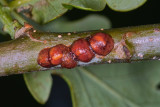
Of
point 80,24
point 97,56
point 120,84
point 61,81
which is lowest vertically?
point 61,81

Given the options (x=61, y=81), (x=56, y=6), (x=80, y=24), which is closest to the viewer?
(x=56, y=6)

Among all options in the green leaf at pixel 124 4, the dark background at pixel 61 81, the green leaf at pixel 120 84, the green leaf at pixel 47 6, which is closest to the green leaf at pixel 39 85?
the green leaf at pixel 120 84

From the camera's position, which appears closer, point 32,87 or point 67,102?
point 32,87

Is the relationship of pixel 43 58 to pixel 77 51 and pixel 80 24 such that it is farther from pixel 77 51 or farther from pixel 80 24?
pixel 80 24

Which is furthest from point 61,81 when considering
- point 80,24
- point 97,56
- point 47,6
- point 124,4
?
point 124,4

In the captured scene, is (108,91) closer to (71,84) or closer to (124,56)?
(71,84)

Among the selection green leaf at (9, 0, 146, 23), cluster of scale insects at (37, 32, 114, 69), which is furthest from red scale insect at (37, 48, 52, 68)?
green leaf at (9, 0, 146, 23)

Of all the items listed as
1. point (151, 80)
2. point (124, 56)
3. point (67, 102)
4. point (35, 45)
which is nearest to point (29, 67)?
point (35, 45)
